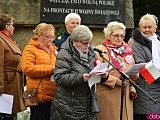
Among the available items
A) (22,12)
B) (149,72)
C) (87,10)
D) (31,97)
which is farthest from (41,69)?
(87,10)

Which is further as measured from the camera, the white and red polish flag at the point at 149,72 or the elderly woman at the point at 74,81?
the white and red polish flag at the point at 149,72

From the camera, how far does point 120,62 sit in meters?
5.62

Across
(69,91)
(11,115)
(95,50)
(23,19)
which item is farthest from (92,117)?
(23,19)

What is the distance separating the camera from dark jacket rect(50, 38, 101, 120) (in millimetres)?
4988

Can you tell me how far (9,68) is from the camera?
217 inches

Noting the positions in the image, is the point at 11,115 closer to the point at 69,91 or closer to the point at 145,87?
the point at 69,91

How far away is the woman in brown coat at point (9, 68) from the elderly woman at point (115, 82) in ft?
2.99

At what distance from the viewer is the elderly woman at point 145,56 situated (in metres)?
5.77

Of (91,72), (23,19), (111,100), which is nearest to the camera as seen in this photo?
(91,72)

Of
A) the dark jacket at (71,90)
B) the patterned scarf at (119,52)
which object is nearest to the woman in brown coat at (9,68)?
the dark jacket at (71,90)

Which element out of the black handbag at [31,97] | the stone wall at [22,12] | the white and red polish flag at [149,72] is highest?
the stone wall at [22,12]

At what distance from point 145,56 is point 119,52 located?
1.27ft

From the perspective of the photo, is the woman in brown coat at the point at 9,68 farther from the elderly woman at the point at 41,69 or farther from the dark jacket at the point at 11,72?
the elderly woman at the point at 41,69

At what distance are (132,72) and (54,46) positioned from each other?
3.31ft
